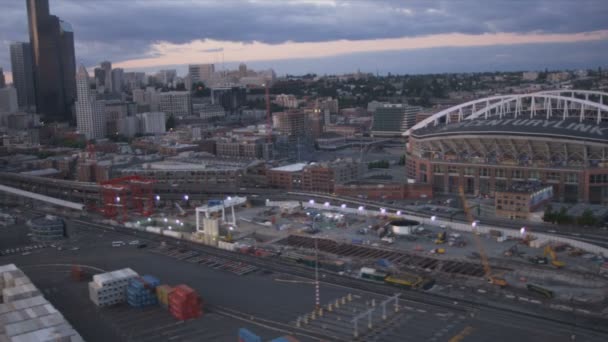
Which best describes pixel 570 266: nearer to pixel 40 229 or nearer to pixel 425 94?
pixel 40 229

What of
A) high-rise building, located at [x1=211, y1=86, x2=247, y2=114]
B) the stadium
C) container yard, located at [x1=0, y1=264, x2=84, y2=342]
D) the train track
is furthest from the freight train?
high-rise building, located at [x1=211, y1=86, x2=247, y2=114]

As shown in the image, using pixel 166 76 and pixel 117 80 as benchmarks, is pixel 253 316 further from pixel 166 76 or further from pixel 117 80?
pixel 166 76

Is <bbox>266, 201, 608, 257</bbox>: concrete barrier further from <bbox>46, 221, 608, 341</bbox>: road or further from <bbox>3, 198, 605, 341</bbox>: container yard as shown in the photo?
<bbox>46, 221, 608, 341</bbox>: road

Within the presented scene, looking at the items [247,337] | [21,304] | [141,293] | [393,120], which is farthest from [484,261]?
→ [393,120]

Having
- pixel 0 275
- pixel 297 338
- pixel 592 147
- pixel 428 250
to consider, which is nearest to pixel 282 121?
pixel 592 147

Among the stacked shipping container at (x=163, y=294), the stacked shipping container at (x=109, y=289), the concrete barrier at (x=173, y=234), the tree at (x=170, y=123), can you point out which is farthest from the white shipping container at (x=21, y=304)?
the tree at (x=170, y=123)
